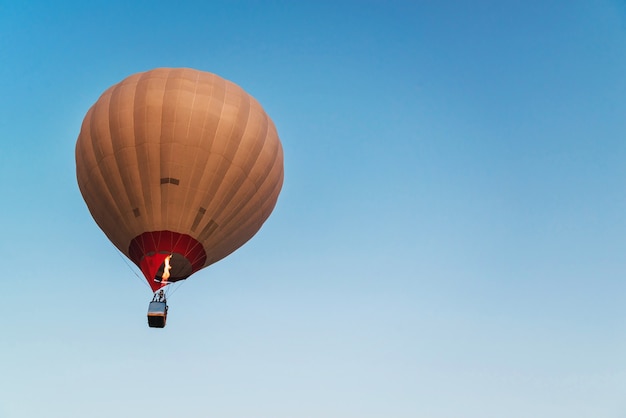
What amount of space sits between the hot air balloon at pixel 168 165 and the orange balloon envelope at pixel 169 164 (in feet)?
0.10

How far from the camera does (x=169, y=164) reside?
599 inches

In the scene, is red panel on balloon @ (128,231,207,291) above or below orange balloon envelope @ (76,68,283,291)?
below

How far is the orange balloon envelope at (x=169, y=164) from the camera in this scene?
49.8ft

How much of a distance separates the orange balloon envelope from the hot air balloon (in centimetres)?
3

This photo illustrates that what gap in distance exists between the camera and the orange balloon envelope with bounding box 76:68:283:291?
15188 mm

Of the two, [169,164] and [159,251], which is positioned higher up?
[169,164]

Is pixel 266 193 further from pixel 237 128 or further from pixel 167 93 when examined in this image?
pixel 167 93

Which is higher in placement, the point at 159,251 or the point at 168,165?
the point at 168,165

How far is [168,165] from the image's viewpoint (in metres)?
15.2

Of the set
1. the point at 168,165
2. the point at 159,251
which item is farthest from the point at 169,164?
the point at 159,251

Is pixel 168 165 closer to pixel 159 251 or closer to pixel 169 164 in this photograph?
pixel 169 164

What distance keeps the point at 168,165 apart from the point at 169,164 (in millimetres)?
44

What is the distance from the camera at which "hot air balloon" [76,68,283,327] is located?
1518cm

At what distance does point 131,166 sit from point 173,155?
1.33m
